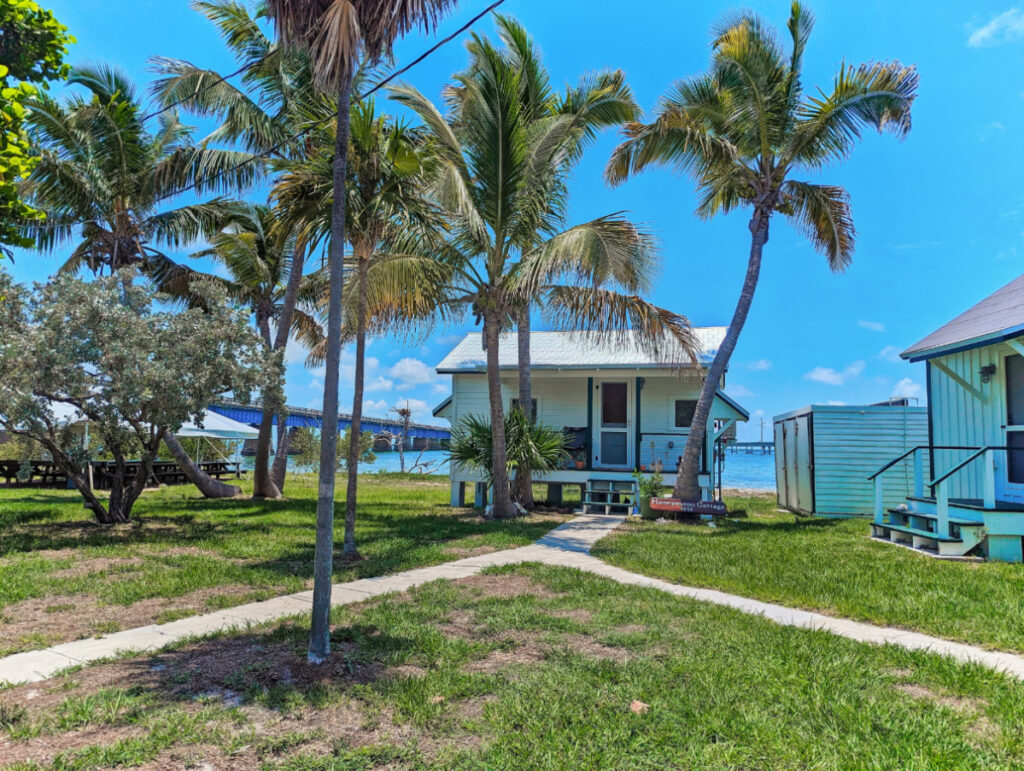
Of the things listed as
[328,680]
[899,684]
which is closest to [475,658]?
[328,680]

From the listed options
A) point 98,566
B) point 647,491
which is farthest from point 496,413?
point 98,566

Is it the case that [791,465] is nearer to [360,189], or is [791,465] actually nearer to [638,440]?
[638,440]

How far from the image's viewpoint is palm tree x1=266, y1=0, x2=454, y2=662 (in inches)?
176

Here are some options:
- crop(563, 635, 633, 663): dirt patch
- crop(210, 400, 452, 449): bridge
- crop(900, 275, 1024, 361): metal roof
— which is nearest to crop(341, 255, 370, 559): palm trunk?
crop(563, 635, 633, 663): dirt patch

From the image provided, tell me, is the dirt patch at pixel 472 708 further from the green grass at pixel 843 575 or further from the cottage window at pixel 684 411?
the cottage window at pixel 684 411

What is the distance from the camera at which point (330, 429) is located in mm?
4762

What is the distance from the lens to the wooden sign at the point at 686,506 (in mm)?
13195

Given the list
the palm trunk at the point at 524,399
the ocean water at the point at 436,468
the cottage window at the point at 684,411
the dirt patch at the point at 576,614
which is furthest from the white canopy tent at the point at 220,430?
the dirt patch at the point at 576,614

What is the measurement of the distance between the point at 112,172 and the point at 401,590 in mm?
13732

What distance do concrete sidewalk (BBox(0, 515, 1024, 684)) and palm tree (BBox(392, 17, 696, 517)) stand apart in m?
5.18

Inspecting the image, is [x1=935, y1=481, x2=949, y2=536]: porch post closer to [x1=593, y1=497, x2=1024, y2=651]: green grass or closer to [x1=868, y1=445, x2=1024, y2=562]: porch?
[x1=868, y1=445, x2=1024, y2=562]: porch

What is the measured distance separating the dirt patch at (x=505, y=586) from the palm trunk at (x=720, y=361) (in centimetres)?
709

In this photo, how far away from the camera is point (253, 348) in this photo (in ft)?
38.6

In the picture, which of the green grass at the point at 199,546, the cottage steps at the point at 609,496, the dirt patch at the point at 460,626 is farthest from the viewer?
the cottage steps at the point at 609,496
